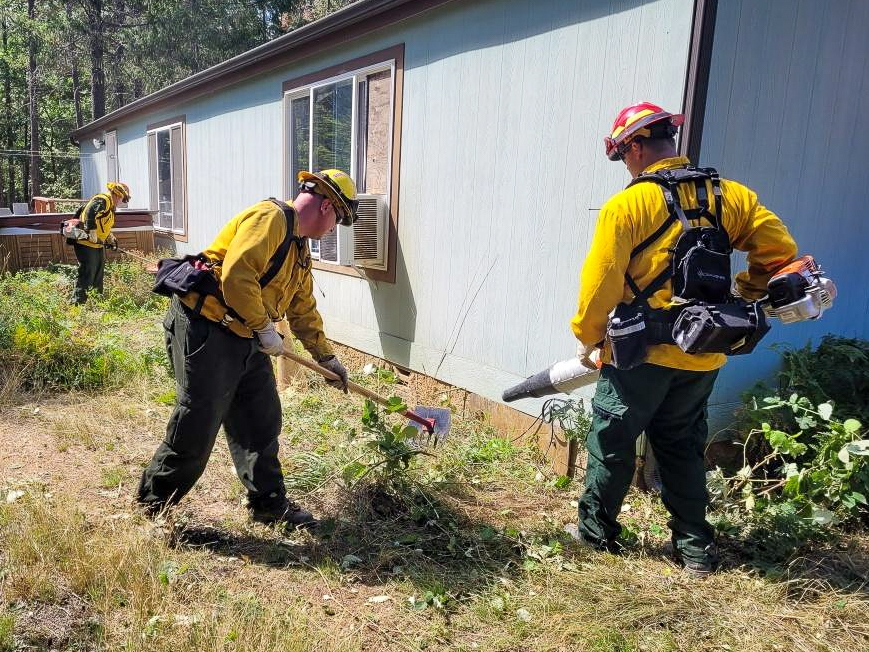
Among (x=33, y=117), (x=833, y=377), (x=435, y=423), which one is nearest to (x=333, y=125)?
(x=435, y=423)

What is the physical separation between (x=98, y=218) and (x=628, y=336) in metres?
8.21

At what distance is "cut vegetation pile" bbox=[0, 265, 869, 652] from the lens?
2.59 meters

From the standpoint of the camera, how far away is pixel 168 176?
40.8 ft

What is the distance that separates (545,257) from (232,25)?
72.0 ft

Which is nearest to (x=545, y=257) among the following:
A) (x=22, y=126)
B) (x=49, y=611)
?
(x=49, y=611)

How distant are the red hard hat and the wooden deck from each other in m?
10.7

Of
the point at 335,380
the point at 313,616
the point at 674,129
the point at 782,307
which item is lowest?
the point at 313,616

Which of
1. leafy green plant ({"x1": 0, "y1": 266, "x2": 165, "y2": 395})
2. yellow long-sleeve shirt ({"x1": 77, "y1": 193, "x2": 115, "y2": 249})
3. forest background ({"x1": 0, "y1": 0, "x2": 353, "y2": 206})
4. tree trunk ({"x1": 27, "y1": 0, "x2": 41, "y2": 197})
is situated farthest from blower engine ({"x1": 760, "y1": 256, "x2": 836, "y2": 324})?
tree trunk ({"x1": 27, "y1": 0, "x2": 41, "y2": 197})

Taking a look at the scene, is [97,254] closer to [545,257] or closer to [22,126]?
[545,257]

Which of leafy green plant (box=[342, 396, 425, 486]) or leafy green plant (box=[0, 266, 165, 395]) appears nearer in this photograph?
leafy green plant (box=[342, 396, 425, 486])

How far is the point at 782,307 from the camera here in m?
2.77

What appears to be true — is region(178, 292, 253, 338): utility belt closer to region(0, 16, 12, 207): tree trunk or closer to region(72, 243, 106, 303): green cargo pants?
region(72, 243, 106, 303): green cargo pants

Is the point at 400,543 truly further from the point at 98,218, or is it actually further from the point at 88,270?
the point at 88,270

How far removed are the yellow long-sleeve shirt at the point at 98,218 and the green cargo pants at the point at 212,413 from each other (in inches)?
253
